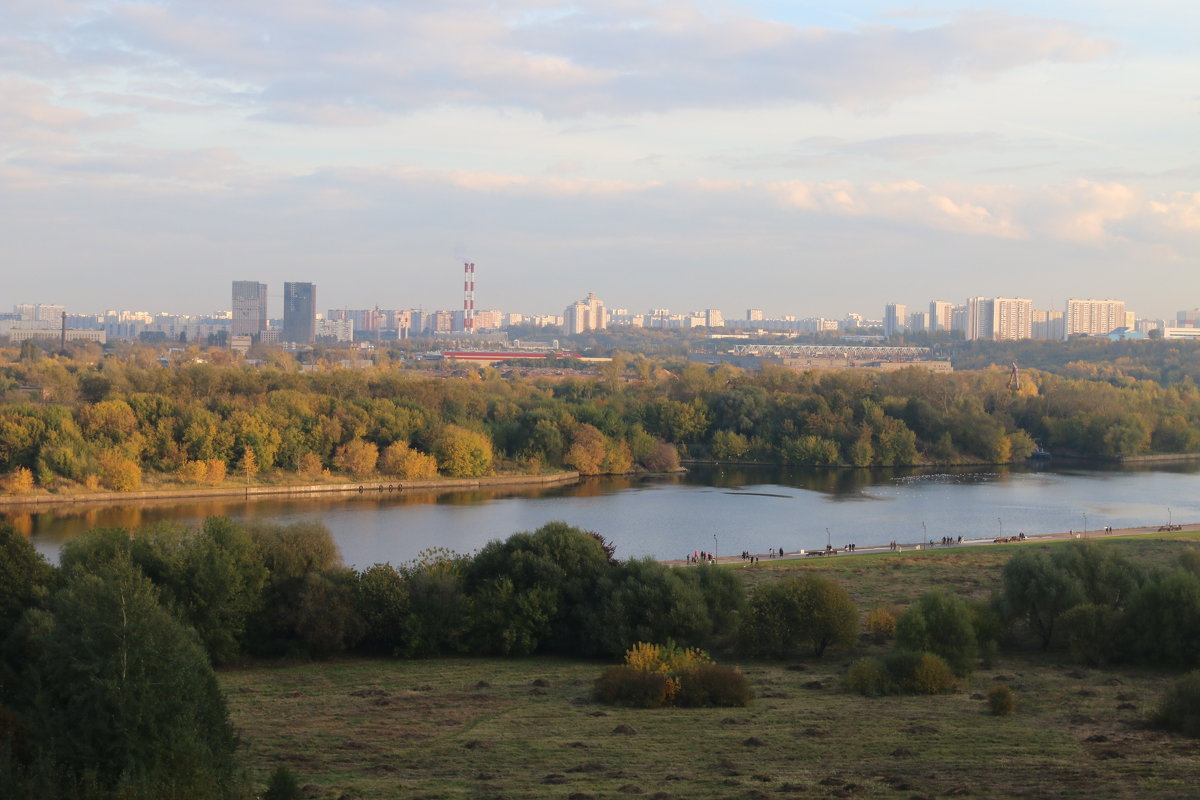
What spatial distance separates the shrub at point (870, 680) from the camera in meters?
8.65

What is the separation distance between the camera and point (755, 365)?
67.9 metres

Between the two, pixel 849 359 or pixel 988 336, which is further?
pixel 988 336

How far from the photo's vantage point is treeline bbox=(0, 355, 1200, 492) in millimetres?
24219

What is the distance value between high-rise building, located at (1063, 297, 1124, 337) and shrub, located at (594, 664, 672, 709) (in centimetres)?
8716

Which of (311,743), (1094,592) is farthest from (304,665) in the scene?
(1094,592)

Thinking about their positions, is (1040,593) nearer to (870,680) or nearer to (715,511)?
(870,680)

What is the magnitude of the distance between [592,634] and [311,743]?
3.68 metres

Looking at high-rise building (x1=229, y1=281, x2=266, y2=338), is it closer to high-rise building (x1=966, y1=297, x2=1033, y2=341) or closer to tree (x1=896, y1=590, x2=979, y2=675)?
high-rise building (x1=966, y1=297, x2=1033, y2=341)

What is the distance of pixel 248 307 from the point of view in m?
91.6

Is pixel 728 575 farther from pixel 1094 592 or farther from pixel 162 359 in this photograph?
pixel 162 359

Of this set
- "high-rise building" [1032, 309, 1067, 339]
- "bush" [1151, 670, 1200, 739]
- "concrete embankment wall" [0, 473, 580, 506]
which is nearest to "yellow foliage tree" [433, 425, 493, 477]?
"concrete embankment wall" [0, 473, 580, 506]

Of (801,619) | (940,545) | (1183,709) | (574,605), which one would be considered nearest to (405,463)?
(940,545)

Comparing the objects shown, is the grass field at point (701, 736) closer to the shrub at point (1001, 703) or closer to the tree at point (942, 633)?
the shrub at point (1001, 703)

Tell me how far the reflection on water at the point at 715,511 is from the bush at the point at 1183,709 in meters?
9.53
